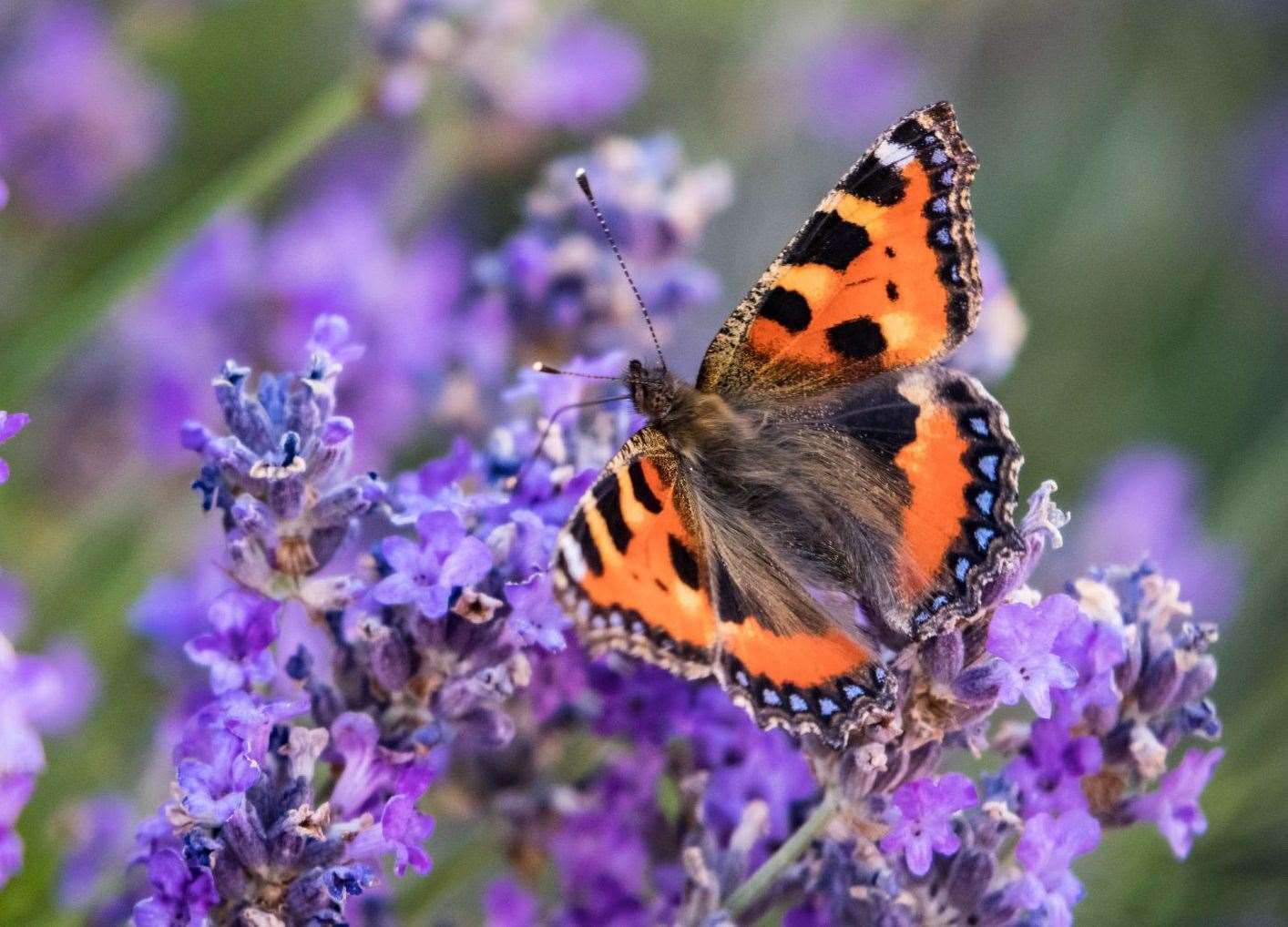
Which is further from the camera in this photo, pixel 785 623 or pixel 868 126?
pixel 868 126

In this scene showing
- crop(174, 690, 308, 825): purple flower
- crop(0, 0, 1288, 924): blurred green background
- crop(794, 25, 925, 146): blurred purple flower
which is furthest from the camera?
crop(794, 25, 925, 146): blurred purple flower

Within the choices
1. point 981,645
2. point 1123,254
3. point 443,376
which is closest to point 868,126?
point 1123,254

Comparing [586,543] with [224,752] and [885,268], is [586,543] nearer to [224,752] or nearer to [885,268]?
[224,752]

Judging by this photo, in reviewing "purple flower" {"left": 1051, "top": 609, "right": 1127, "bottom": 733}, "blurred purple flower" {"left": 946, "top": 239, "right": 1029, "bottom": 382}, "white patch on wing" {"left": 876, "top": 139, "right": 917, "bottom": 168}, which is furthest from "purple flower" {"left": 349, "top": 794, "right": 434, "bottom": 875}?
"blurred purple flower" {"left": 946, "top": 239, "right": 1029, "bottom": 382}

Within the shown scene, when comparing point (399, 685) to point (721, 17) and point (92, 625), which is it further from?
point (721, 17)

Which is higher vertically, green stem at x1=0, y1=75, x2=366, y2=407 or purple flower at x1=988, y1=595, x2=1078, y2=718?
green stem at x1=0, y1=75, x2=366, y2=407

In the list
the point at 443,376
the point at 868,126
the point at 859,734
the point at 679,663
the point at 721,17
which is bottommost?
the point at 859,734

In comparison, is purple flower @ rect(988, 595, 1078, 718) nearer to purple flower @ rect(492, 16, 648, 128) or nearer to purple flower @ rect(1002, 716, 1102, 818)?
purple flower @ rect(1002, 716, 1102, 818)

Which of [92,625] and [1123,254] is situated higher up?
[1123,254]
